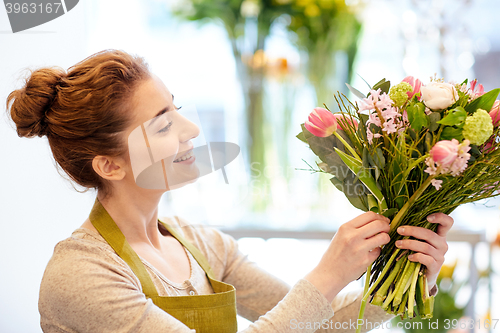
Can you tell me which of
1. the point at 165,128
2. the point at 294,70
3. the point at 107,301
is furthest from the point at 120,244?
the point at 294,70

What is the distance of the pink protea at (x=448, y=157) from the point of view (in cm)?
59

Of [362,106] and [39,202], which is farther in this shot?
[39,202]

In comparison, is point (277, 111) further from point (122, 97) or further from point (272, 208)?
point (122, 97)

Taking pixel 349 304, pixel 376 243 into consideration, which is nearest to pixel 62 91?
pixel 376 243

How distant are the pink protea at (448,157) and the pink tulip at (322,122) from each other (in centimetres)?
17

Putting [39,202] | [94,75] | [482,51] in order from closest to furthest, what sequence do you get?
[94,75] < [39,202] < [482,51]

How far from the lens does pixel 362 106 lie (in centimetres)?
67

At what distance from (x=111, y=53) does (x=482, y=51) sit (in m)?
1.73

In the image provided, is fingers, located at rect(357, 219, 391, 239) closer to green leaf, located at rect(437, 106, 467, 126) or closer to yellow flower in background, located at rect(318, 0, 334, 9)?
green leaf, located at rect(437, 106, 467, 126)

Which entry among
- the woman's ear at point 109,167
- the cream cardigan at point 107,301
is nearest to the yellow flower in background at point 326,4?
the woman's ear at point 109,167

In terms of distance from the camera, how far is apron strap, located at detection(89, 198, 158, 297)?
84 centimetres

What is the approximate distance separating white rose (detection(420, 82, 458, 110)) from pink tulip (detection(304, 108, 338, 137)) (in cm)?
15
